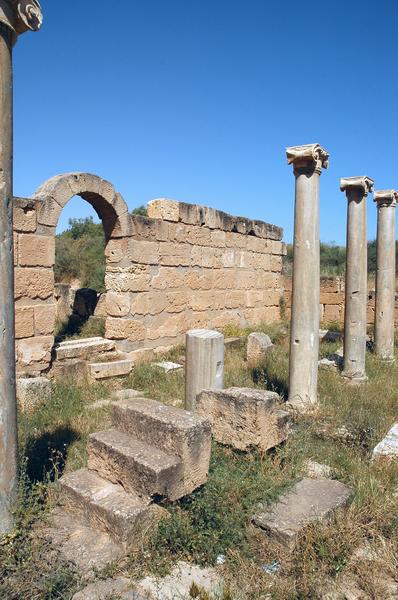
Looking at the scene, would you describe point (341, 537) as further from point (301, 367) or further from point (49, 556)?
point (301, 367)

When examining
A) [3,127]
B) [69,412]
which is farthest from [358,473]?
[3,127]

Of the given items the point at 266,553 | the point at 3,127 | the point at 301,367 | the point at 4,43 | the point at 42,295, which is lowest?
the point at 266,553

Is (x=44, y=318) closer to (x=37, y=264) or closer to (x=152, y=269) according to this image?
(x=37, y=264)

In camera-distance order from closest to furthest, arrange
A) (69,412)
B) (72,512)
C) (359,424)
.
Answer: (72,512)
(359,424)
(69,412)

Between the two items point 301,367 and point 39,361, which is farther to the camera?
point 39,361

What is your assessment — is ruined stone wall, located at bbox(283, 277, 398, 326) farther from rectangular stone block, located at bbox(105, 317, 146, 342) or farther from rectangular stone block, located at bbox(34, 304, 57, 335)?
rectangular stone block, located at bbox(34, 304, 57, 335)

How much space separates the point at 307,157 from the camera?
5906 mm

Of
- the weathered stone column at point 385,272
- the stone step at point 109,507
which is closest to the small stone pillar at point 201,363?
the stone step at point 109,507

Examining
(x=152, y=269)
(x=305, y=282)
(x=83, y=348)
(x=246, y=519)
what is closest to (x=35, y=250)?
(x=83, y=348)

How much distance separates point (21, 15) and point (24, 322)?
4335mm

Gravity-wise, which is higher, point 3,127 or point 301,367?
point 3,127

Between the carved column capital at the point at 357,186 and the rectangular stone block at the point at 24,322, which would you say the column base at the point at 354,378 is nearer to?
the carved column capital at the point at 357,186

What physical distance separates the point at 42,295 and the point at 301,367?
3.74m

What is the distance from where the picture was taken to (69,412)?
18.1 ft
